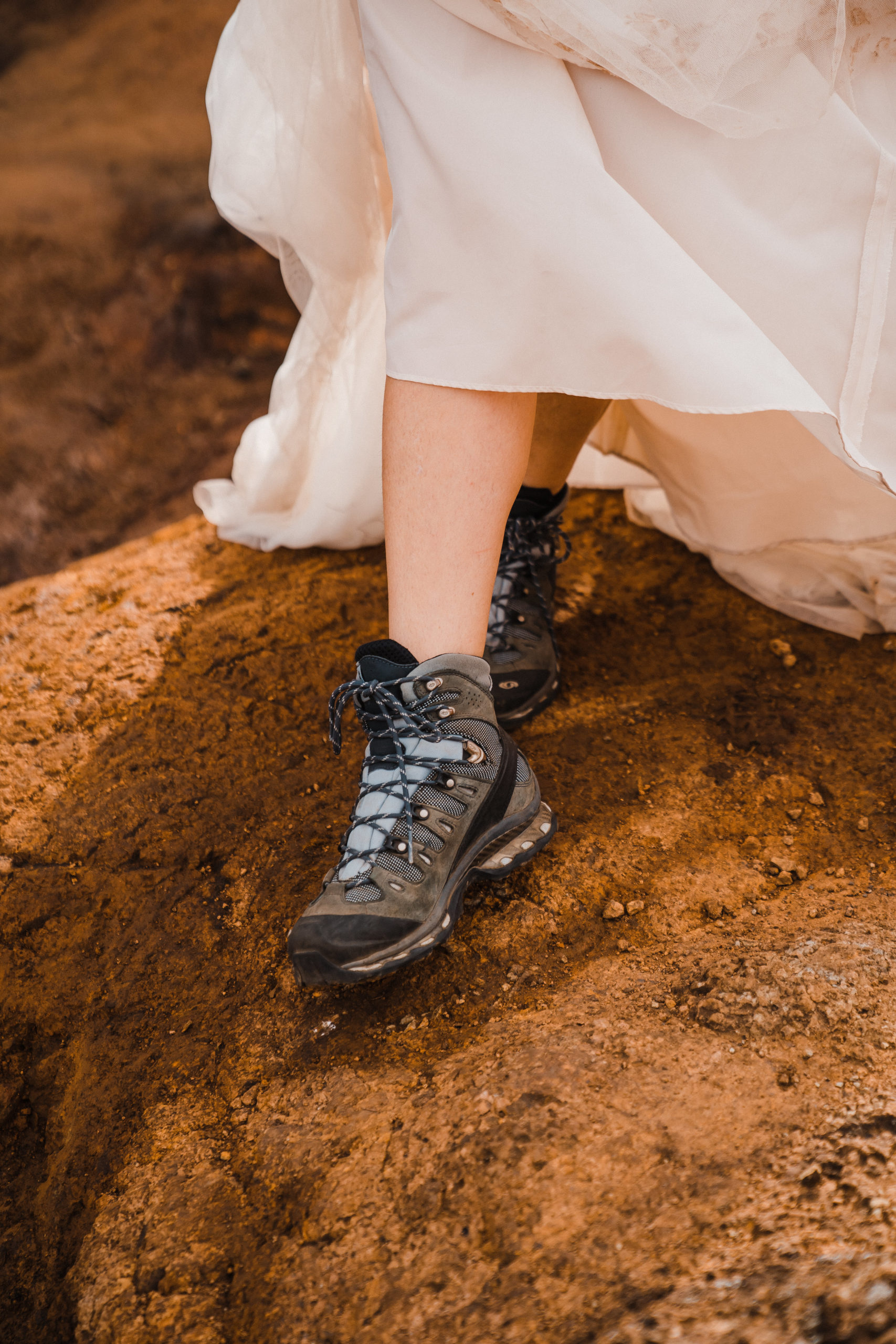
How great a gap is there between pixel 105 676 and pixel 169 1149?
73 cm

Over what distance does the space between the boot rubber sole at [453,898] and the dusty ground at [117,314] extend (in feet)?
5.11

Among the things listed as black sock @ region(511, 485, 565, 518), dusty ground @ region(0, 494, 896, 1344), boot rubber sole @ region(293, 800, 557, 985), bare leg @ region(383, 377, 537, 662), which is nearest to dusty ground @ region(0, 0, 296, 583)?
dusty ground @ region(0, 494, 896, 1344)

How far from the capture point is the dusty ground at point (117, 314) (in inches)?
88.8

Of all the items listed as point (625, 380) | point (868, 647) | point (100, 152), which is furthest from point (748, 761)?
point (100, 152)

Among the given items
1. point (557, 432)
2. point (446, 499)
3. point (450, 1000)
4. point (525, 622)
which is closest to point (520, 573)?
point (525, 622)

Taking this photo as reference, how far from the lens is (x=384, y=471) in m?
0.87

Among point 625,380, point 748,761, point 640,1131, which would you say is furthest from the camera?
point 748,761

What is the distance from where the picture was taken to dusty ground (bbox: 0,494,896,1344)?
58cm

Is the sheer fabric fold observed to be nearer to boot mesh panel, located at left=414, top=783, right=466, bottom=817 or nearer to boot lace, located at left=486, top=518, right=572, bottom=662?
boot lace, located at left=486, top=518, right=572, bottom=662

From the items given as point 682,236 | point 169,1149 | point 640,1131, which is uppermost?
point 682,236

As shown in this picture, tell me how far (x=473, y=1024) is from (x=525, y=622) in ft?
1.81

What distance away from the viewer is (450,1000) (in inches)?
31.9

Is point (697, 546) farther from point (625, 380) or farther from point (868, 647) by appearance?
point (625, 380)

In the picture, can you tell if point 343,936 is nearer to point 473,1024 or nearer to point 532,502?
point 473,1024
